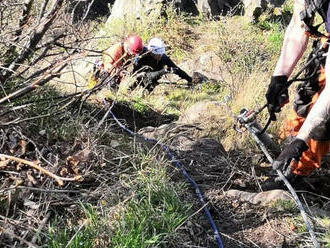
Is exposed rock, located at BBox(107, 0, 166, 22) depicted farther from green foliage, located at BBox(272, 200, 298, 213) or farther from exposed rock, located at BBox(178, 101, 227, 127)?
green foliage, located at BBox(272, 200, 298, 213)

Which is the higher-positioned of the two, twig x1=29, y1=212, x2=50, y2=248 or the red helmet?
twig x1=29, y1=212, x2=50, y2=248

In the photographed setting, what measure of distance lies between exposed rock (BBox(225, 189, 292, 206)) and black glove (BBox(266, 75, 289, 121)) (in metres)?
0.73

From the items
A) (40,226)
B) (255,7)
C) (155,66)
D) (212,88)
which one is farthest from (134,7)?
(40,226)

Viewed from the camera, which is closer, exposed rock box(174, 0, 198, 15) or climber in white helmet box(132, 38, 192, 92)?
climber in white helmet box(132, 38, 192, 92)

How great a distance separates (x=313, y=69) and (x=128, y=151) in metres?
1.60

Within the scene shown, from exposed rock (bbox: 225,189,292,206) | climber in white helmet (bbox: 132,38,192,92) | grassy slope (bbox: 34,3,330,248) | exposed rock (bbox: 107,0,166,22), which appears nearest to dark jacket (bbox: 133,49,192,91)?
climber in white helmet (bbox: 132,38,192,92)

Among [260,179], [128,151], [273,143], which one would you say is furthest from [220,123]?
[128,151]

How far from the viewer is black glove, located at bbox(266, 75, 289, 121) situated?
11.0ft

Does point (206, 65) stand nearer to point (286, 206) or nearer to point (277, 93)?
point (277, 93)

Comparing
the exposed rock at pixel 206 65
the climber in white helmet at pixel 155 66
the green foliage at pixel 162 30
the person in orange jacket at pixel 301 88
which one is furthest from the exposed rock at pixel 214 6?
the person in orange jacket at pixel 301 88

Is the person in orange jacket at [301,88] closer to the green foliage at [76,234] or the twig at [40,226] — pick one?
the green foliage at [76,234]

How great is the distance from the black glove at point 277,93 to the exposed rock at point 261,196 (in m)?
0.73

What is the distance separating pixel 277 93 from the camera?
11.0 ft

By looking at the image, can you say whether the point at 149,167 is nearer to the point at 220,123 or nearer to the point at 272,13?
the point at 220,123
